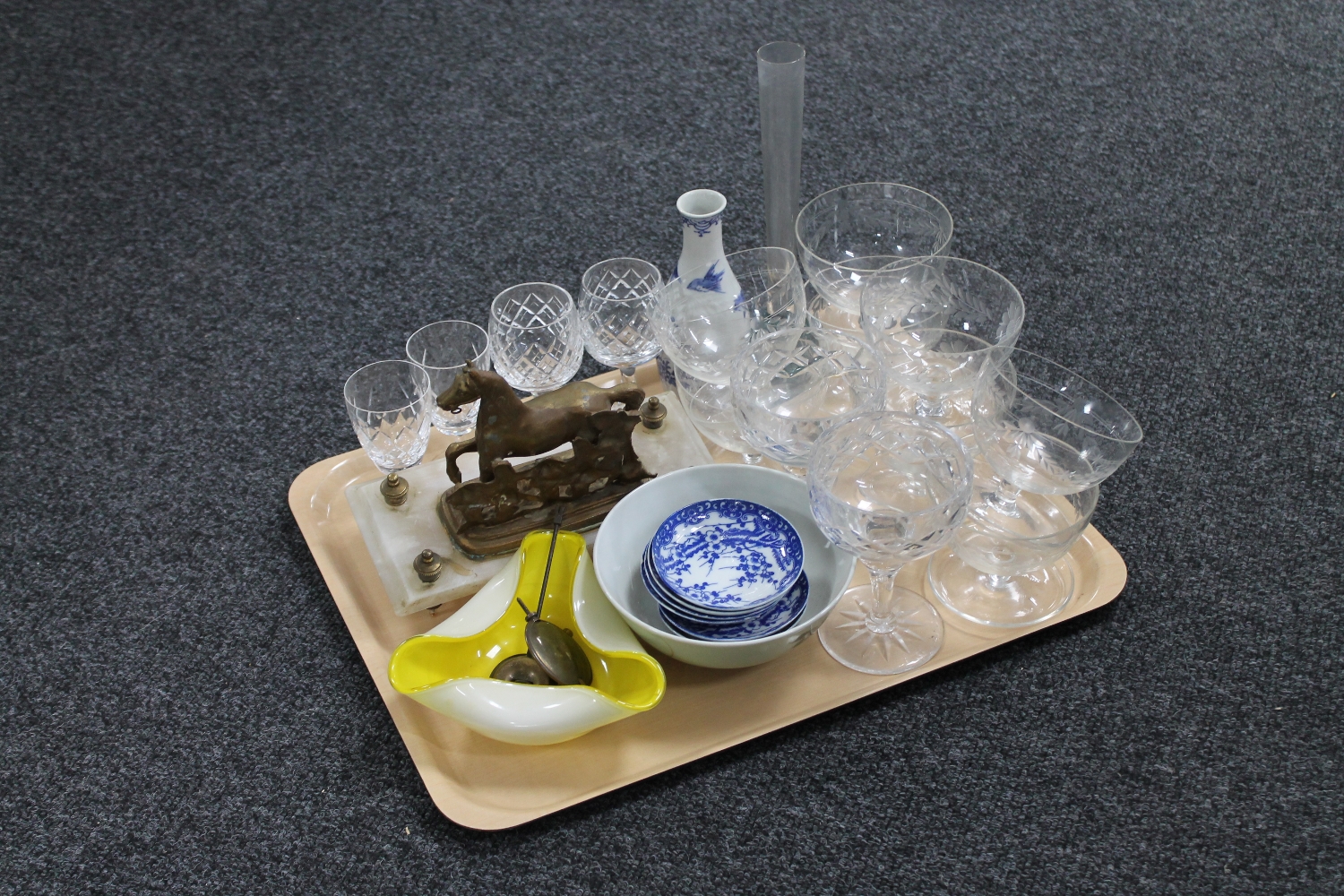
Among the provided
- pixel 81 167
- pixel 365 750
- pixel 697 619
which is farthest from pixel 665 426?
pixel 81 167

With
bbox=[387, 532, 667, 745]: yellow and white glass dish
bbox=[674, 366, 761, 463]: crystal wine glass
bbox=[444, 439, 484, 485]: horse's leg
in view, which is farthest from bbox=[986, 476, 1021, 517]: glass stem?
bbox=[444, 439, 484, 485]: horse's leg

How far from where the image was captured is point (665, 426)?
107cm

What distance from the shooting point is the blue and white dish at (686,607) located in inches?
33.1

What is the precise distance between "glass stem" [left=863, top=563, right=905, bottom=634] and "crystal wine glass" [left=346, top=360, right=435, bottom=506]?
15.9 inches

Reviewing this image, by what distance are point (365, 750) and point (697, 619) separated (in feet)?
1.01

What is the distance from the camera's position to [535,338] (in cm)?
107

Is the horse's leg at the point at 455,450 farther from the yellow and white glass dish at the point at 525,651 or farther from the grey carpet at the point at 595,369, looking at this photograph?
the grey carpet at the point at 595,369

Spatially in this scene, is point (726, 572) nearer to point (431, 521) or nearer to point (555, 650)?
point (555, 650)

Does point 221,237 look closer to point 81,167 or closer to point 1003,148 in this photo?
point 81,167

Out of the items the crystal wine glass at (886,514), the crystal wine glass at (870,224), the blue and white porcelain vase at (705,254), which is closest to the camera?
the crystal wine glass at (886,514)

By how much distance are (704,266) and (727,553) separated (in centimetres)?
29

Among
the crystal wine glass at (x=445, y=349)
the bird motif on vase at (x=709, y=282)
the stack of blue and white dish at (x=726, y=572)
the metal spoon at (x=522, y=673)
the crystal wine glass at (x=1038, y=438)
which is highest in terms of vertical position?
the bird motif on vase at (x=709, y=282)

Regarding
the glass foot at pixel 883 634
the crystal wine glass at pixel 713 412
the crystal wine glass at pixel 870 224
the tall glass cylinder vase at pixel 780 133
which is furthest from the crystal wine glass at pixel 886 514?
the tall glass cylinder vase at pixel 780 133

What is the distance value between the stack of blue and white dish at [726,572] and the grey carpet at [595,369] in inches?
4.5
